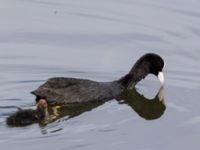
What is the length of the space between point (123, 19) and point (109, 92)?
3.46 meters

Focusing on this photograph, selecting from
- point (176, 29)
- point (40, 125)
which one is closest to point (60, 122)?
point (40, 125)

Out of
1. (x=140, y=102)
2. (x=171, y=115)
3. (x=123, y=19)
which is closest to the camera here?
(x=171, y=115)

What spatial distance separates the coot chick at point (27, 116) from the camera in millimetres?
12547

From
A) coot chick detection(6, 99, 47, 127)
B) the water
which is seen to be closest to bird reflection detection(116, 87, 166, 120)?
the water

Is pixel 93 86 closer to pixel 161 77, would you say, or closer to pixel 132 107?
pixel 132 107

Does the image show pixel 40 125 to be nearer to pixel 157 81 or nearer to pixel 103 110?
pixel 103 110

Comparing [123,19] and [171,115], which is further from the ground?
[123,19]

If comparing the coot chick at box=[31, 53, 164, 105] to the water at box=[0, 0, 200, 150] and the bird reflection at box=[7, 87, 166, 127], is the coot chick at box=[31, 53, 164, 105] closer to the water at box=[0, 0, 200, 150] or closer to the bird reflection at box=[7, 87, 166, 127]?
the bird reflection at box=[7, 87, 166, 127]

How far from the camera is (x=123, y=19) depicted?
1778 centimetres

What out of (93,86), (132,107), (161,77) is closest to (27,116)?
(93,86)

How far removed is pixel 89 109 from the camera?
13.9 m

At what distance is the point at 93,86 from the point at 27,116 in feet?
6.13

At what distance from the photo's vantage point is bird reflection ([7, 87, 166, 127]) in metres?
12.6

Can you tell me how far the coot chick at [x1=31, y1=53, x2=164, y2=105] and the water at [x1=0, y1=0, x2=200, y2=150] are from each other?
0.78ft
